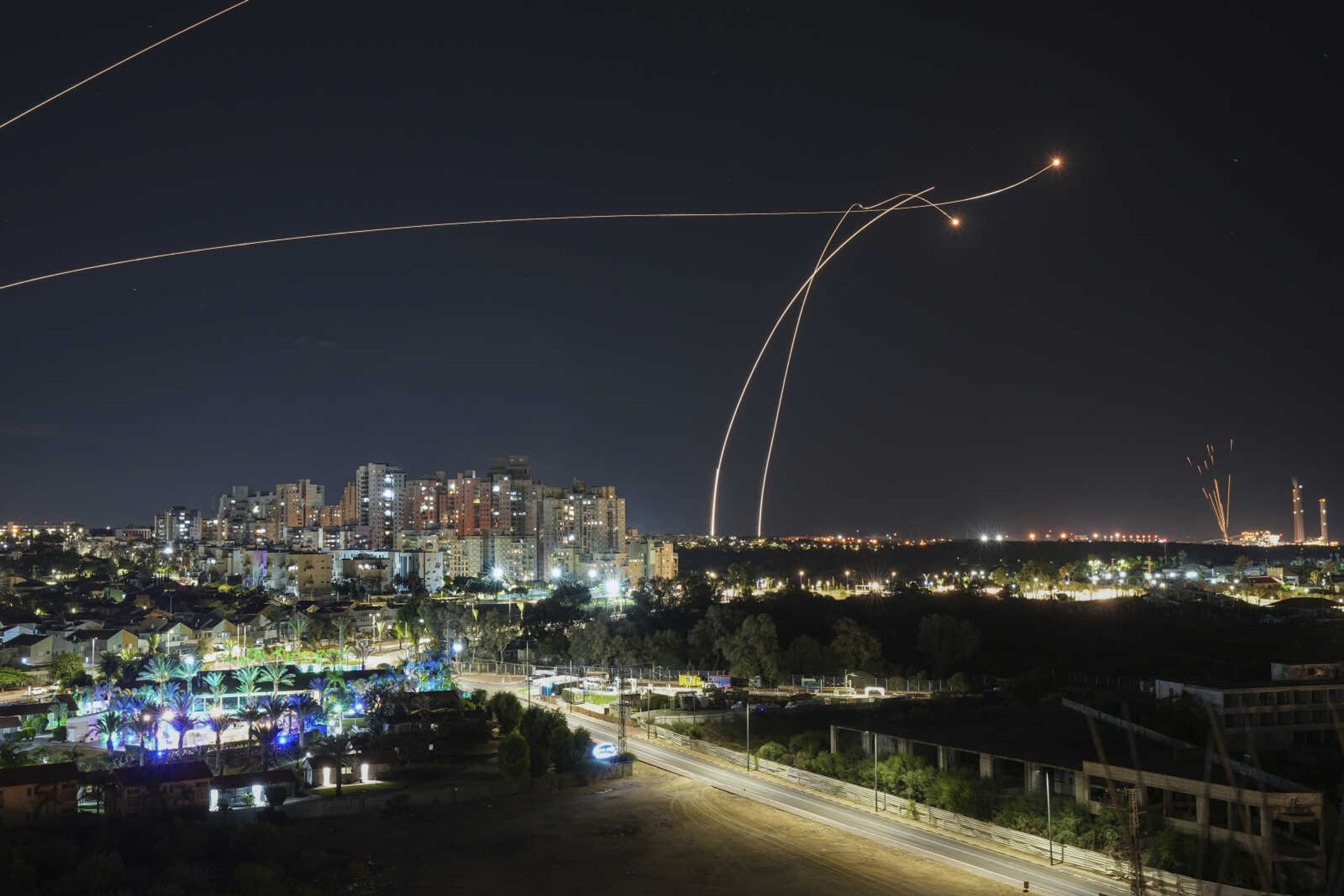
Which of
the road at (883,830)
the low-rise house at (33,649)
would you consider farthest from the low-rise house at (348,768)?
the low-rise house at (33,649)

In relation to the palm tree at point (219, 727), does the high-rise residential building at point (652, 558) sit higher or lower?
higher

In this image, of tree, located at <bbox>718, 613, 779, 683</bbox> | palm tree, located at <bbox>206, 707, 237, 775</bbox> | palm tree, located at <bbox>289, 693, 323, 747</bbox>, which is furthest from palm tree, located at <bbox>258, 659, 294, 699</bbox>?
tree, located at <bbox>718, 613, 779, 683</bbox>

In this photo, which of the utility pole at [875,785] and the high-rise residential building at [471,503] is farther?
the high-rise residential building at [471,503]

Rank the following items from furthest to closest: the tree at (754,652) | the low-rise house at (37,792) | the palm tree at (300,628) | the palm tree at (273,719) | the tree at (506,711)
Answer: the palm tree at (300,628), the tree at (754,652), the tree at (506,711), the palm tree at (273,719), the low-rise house at (37,792)

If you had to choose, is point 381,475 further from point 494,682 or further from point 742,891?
point 742,891

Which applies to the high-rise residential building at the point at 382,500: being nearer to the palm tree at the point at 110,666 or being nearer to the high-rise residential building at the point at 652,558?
the high-rise residential building at the point at 652,558

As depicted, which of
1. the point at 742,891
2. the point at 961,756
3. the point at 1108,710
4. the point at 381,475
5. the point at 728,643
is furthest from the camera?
the point at 381,475

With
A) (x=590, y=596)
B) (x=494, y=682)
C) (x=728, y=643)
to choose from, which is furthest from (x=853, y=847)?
(x=590, y=596)

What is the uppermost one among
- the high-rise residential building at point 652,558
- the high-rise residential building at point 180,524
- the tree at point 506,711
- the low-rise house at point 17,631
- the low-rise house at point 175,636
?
the high-rise residential building at point 180,524

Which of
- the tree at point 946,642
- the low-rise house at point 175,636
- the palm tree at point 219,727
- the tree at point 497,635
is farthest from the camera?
the tree at point 497,635
